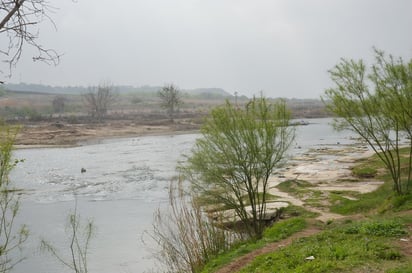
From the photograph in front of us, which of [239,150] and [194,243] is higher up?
[239,150]

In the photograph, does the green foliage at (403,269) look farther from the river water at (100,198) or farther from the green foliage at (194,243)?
the river water at (100,198)

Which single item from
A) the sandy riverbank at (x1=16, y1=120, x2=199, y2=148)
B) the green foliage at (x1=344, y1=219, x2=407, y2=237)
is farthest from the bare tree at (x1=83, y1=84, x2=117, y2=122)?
the green foliage at (x1=344, y1=219, x2=407, y2=237)

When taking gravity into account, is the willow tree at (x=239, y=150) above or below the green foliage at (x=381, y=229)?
above

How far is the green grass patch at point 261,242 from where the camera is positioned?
48.3ft

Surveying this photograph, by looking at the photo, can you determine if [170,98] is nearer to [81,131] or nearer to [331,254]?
[81,131]

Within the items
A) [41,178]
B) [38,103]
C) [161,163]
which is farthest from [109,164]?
[38,103]

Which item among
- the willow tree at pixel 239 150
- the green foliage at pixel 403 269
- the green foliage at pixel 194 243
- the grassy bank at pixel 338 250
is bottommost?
the green foliage at pixel 194 243

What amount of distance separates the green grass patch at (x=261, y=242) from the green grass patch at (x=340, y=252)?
6.15ft

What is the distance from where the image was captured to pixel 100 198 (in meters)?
34.4

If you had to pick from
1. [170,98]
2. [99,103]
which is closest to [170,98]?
[170,98]

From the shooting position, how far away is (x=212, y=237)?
17.2 meters

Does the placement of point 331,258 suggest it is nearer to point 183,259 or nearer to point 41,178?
point 183,259

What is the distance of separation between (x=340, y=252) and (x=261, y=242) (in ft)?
16.5

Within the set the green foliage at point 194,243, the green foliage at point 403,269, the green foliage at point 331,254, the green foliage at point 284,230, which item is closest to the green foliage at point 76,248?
the green foliage at point 194,243
